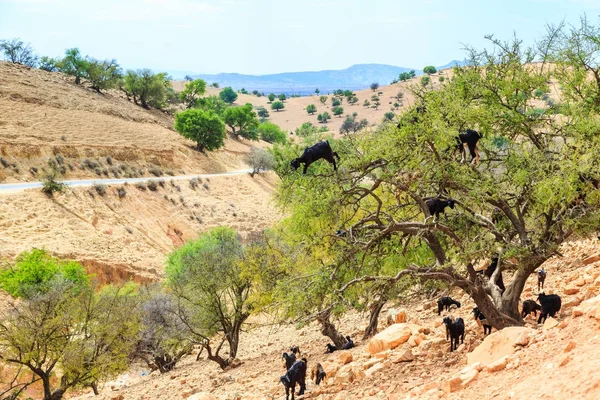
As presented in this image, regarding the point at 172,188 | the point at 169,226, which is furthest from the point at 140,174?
the point at 169,226

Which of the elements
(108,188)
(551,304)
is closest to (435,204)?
(551,304)

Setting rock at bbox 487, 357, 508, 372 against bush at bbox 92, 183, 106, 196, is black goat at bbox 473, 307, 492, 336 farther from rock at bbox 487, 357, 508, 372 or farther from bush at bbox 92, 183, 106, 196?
bush at bbox 92, 183, 106, 196

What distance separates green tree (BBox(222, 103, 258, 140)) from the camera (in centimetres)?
9750

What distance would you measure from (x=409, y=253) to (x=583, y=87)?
5171 mm

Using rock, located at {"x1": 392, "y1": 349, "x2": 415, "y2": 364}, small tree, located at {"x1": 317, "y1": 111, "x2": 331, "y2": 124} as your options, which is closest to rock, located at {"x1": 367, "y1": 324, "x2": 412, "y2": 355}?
rock, located at {"x1": 392, "y1": 349, "x2": 415, "y2": 364}

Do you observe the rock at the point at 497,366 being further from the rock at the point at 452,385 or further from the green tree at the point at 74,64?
the green tree at the point at 74,64

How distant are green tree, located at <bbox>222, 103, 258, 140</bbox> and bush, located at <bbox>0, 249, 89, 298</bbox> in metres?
64.7

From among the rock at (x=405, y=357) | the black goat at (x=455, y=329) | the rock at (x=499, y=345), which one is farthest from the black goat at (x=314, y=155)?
the rock at (x=499, y=345)

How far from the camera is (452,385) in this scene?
7.36 meters

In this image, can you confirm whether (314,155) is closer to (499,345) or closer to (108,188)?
(499,345)

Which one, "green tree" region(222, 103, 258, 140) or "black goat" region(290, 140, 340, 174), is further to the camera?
"green tree" region(222, 103, 258, 140)

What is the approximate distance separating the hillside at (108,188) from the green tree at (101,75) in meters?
3.15

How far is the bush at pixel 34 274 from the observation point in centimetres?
3082

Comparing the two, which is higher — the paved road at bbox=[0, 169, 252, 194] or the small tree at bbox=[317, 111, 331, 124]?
the small tree at bbox=[317, 111, 331, 124]
